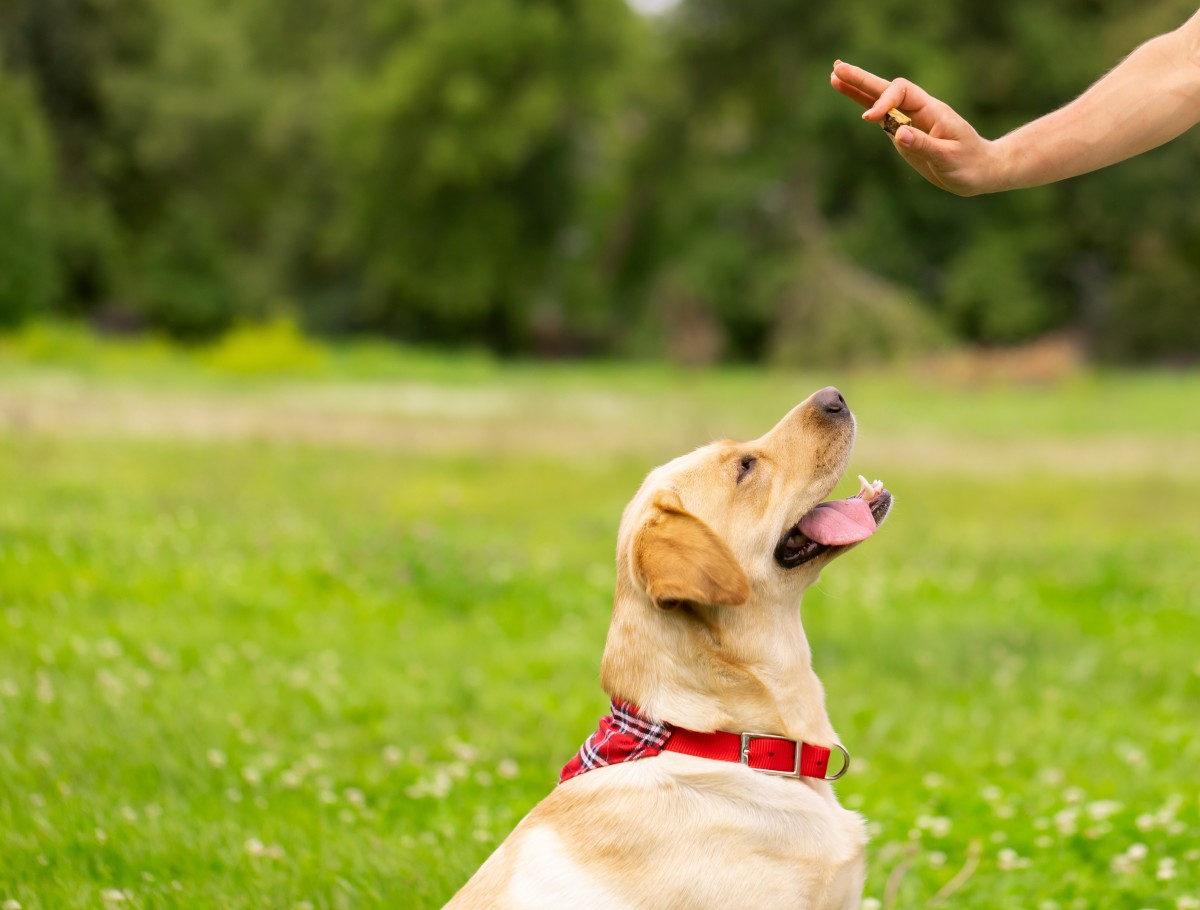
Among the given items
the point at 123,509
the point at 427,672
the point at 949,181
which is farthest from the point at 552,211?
the point at 949,181

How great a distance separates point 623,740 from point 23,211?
37095 mm

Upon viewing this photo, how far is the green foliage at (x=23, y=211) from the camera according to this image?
3519 centimetres

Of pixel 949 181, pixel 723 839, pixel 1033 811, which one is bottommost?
pixel 1033 811

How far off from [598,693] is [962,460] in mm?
11656

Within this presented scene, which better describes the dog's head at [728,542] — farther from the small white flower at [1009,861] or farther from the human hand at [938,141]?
the small white flower at [1009,861]

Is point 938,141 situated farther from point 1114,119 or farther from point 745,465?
point 745,465

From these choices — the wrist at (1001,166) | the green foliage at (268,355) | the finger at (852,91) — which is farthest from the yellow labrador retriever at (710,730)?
the green foliage at (268,355)

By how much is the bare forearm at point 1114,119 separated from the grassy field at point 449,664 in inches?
93.2

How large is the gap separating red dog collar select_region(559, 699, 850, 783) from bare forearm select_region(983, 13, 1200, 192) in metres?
1.57

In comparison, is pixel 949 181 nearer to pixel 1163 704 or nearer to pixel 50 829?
pixel 50 829

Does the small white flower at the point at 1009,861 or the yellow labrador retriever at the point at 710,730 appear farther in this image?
the small white flower at the point at 1009,861

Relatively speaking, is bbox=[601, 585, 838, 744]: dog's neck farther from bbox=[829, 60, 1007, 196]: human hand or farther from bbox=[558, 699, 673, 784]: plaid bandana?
bbox=[829, 60, 1007, 196]: human hand

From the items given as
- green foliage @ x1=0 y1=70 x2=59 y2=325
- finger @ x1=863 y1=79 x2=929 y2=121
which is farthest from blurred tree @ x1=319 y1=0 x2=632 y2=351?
finger @ x1=863 y1=79 x2=929 y2=121

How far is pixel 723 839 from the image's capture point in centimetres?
315
